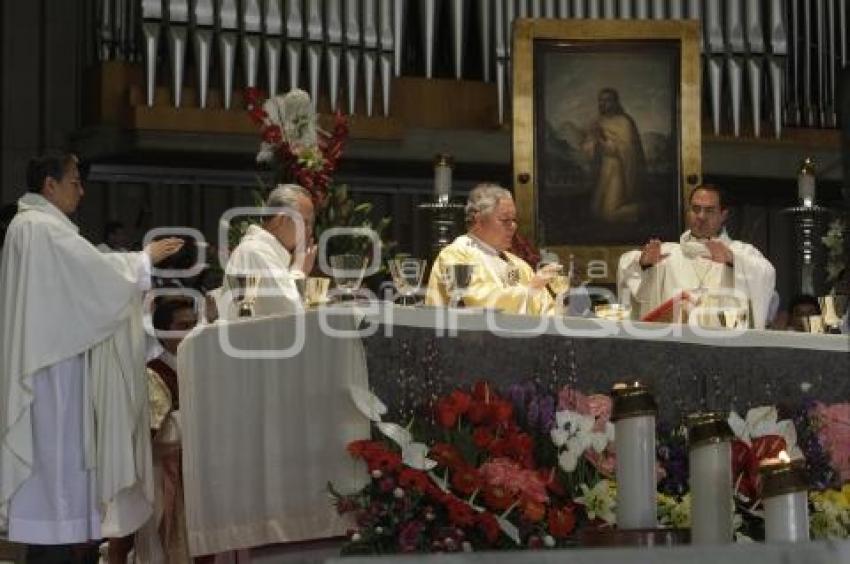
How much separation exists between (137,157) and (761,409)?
522 centimetres

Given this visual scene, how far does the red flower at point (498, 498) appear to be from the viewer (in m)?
4.95

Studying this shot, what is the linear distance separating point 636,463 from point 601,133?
5.58 meters

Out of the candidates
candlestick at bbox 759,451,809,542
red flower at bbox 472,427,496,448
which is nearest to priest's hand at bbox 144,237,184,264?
red flower at bbox 472,427,496,448

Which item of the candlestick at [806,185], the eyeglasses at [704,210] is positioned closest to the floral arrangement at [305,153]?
the eyeglasses at [704,210]

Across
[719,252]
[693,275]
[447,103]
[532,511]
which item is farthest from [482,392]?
[447,103]

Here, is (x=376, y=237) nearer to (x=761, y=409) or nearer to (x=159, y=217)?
(x=761, y=409)

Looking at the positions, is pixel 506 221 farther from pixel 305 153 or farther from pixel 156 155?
pixel 156 155

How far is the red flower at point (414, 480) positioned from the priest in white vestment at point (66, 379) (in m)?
1.86

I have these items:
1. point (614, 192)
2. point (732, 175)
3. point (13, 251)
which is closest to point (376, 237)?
point (13, 251)

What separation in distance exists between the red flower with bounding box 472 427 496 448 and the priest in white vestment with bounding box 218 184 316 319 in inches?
72.1

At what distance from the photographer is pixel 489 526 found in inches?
193

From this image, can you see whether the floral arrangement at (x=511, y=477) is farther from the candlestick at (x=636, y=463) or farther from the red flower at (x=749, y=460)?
the candlestick at (x=636, y=463)

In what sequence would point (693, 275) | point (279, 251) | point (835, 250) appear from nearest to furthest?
point (279, 251)
point (693, 275)
point (835, 250)

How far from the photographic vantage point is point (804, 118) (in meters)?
10.8
